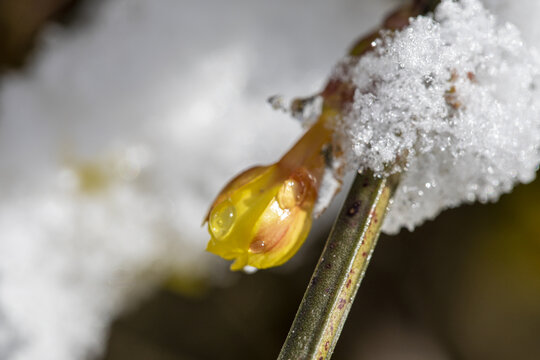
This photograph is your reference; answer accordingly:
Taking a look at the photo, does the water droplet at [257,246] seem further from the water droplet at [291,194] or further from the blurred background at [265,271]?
the blurred background at [265,271]

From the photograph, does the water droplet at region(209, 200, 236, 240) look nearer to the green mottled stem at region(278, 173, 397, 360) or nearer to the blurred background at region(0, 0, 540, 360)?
the green mottled stem at region(278, 173, 397, 360)

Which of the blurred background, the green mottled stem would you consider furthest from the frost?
the blurred background

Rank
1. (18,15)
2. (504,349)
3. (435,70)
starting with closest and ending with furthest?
(435,70) < (504,349) < (18,15)

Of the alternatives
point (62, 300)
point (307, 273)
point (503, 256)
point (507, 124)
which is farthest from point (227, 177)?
point (507, 124)

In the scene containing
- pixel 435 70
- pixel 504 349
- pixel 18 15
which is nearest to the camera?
pixel 435 70

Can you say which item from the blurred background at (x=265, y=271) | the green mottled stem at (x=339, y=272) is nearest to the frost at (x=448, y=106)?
the green mottled stem at (x=339, y=272)

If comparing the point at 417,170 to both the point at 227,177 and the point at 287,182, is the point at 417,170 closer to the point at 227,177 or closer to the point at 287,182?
the point at 287,182
